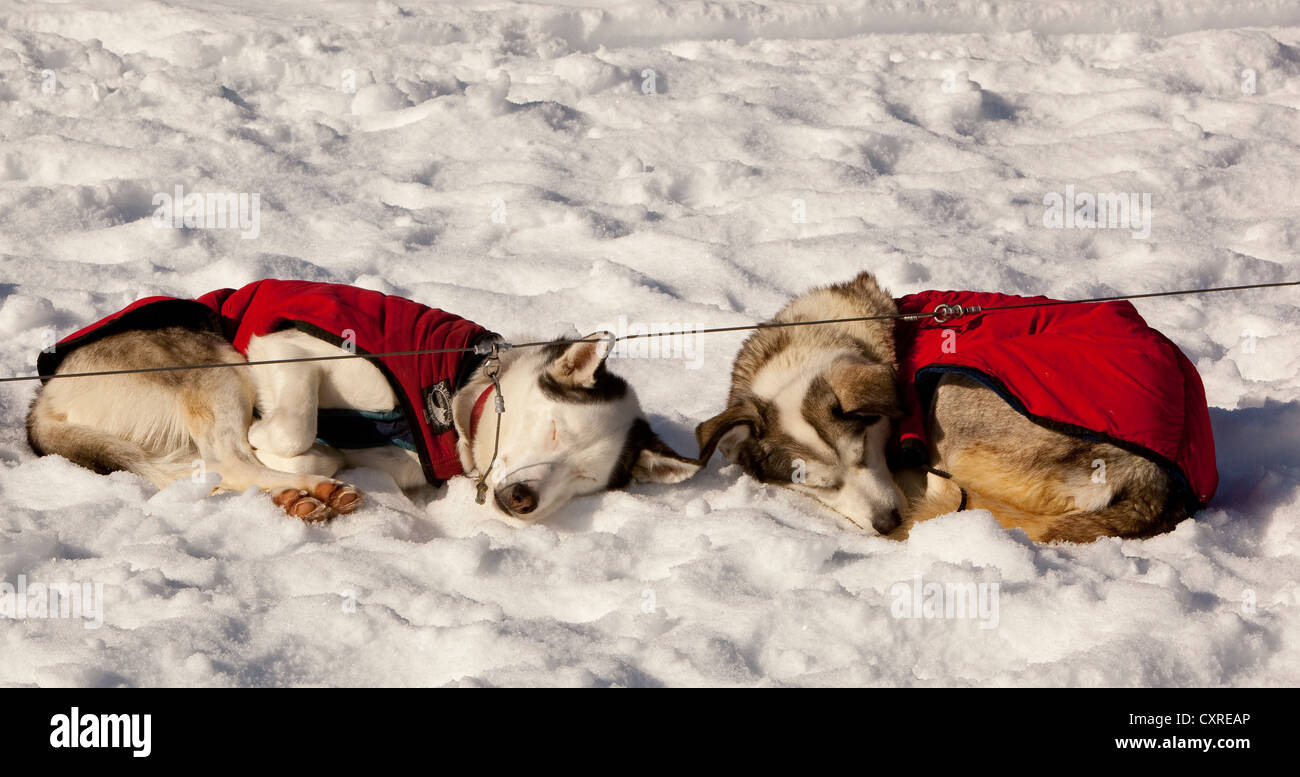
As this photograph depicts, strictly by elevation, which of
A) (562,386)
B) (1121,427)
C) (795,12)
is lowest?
(562,386)

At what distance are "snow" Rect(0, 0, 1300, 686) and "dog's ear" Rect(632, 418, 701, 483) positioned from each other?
7 cm

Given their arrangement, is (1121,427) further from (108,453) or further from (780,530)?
(108,453)

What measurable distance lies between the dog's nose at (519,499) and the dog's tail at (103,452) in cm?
121

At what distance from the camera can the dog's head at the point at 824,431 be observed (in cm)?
412

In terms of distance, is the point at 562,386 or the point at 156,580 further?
the point at 562,386

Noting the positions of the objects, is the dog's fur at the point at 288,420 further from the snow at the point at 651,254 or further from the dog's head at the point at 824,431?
the dog's head at the point at 824,431

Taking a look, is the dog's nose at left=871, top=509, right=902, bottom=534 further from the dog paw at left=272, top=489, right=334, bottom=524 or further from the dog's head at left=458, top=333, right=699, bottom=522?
the dog paw at left=272, top=489, right=334, bottom=524

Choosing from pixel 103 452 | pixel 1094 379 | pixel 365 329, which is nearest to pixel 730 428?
pixel 1094 379

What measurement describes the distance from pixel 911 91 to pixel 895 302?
429 centimetres

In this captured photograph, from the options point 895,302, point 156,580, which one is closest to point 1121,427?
point 895,302

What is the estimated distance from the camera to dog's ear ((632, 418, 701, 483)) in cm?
431

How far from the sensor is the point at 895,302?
4617 mm

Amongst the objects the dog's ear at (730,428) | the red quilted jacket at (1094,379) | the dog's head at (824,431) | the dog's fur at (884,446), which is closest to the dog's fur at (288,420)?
the dog's ear at (730,428)

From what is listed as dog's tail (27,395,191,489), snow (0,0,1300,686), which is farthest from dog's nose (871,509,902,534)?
dog's tail (27,395,191,489)
